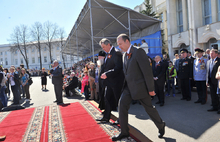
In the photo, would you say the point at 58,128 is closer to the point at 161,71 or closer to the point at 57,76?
the point at 57,76

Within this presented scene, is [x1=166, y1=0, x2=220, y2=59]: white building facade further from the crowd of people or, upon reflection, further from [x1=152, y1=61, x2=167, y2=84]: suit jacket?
[x1=152, y1=61, x2=167, y2=84]: suit jacket

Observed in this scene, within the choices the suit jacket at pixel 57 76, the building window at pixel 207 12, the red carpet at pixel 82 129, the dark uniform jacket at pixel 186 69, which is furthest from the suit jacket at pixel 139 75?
the building window at pixel 207 12

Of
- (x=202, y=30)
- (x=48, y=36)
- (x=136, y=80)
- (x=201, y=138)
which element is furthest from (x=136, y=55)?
(x=48, y=36)

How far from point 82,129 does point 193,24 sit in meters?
15.6

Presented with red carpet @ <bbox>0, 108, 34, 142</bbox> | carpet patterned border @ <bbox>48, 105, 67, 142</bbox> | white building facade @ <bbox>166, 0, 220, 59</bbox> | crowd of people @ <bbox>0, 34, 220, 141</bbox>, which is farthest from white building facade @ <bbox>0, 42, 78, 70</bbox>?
carpet patterned border @ <bbox>48, 105, 67, 142</bbox>

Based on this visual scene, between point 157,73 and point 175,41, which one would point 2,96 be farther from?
point 175,41

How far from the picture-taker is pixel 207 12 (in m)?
15.2

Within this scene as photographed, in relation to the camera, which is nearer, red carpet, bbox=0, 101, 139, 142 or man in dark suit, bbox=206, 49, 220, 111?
red carpet, bbox=0, 101, 139, 142

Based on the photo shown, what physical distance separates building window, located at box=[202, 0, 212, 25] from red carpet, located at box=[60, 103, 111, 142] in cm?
1557

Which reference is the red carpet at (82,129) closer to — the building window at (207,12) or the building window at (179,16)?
the building window at (207,12)

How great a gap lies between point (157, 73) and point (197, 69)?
139 centimetres

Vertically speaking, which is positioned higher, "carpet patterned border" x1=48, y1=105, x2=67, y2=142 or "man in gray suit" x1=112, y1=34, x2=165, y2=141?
"man in gray suit" x1=112, y1=34, x2=165, y2=141

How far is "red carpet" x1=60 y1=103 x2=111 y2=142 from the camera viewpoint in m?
3.23

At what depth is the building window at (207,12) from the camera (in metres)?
15.0
